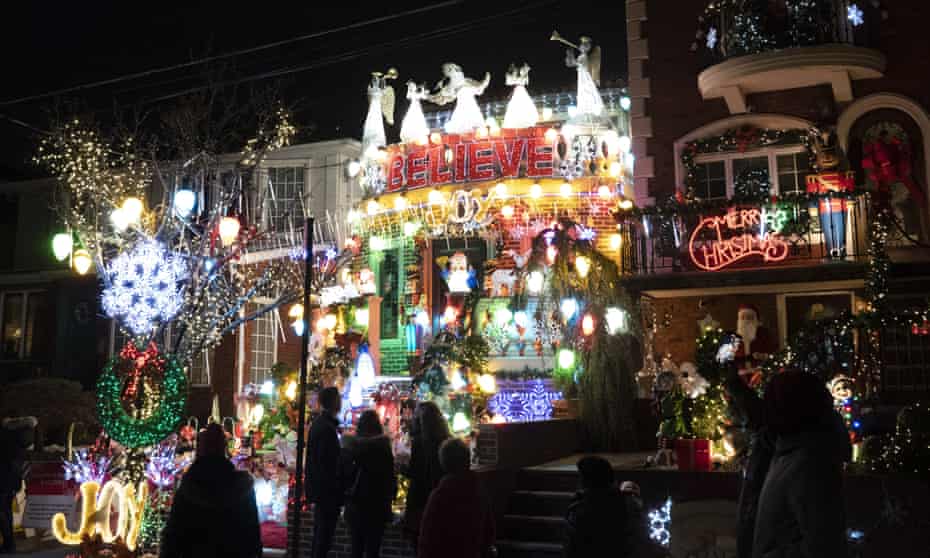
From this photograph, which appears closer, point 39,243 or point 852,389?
point 852,389

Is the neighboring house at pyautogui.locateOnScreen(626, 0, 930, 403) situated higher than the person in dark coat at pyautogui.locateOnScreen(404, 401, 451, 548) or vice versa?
the neighboring house at pyautogui.locateOnScreen(626, 0, 930, 403)

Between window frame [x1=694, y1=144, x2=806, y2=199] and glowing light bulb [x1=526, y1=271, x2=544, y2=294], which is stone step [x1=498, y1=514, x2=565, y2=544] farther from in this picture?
window frame [x1=694, y1=144, x2=806, y2=199]

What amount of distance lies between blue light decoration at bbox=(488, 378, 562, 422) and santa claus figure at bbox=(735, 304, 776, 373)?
3.91 m

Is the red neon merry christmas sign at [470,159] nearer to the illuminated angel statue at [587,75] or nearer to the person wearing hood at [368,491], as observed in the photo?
the illuminated angel statue at [587,75]

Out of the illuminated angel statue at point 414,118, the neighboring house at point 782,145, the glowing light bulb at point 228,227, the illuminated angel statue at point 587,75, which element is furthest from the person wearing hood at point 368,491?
the illuminated angel statue at point 414,118

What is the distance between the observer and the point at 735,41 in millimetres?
14930

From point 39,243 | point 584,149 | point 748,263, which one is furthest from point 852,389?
point 39,243

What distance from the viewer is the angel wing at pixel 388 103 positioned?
2248 cm

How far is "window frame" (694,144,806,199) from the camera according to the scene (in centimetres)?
1555

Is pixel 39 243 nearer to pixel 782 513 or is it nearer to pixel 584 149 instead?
pixel 584 149

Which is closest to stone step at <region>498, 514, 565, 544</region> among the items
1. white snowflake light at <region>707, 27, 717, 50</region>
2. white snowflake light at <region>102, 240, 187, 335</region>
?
white snowflake light at <region>102, 240, 187, 335</region>

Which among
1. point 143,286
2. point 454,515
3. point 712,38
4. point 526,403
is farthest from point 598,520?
point 143,286

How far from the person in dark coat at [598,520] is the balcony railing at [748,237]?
31.1 feet

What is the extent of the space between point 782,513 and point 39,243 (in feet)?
96.0
